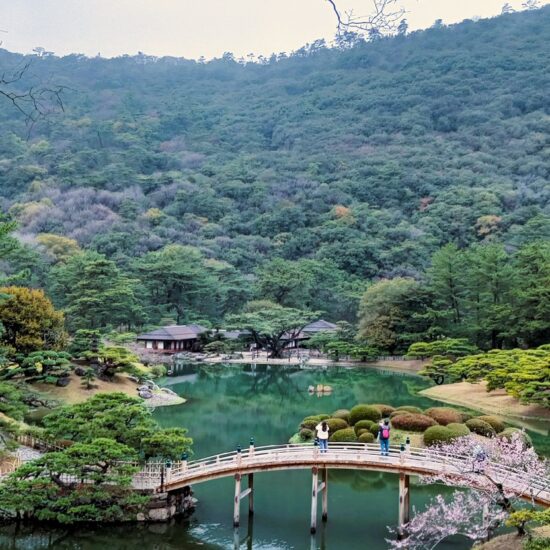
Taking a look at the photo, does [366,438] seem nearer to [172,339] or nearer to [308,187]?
[172,339]

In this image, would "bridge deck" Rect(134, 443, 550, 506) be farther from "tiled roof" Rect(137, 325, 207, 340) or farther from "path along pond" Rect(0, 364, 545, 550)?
"tiled roof" Rect(137, 325, 207, 340)

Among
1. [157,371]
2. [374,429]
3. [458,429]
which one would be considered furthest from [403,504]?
[157,371]

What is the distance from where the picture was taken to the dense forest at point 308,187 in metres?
46.3

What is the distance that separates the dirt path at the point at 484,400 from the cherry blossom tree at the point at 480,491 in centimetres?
1383

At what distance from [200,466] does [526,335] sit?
97.1 ft

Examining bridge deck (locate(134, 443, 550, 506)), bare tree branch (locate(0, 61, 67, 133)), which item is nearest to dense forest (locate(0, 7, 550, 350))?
bridge deck (locate(134, 443, 550, 506))

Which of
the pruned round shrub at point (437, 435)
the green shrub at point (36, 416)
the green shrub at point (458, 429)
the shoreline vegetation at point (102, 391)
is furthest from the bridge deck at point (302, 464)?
the green shrub at point (36, 416)

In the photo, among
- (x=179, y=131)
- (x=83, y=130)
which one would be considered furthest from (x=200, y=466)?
(x=179, y=131)

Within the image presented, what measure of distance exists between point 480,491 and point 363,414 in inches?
373

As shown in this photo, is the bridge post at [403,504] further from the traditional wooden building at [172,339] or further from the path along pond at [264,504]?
the traditional wooden building at [172,339]

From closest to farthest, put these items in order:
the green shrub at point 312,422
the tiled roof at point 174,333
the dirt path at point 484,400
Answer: the green shrub at point 312,422 → the dirt path at point 484,400 → the tiled roof at point 174,333

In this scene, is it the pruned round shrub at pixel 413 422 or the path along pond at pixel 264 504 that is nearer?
the path along pond at pixel 264 504

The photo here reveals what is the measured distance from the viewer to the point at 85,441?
16188 mm

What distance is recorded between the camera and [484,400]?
3098 cm
